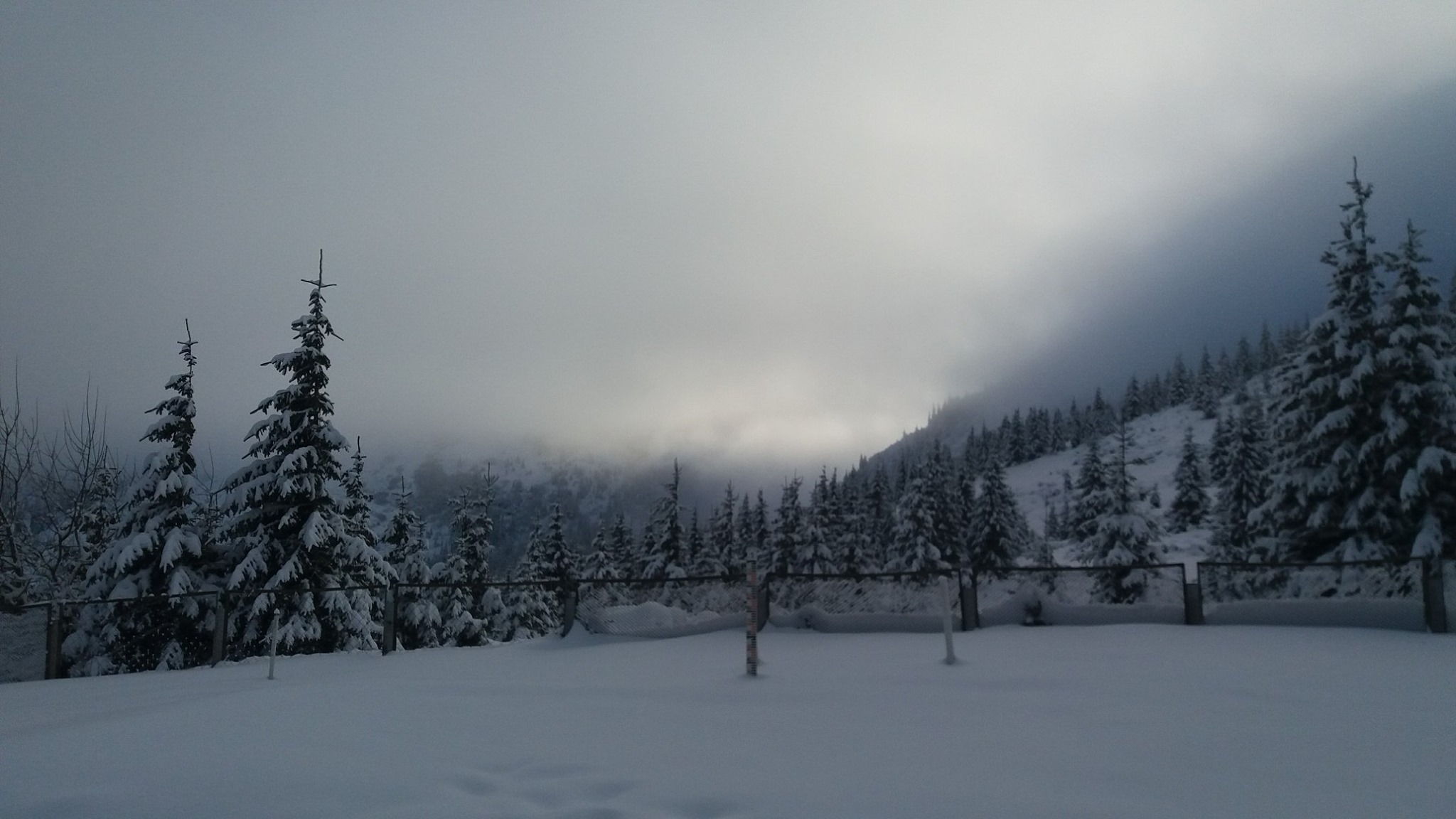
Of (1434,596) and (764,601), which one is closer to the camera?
(1434,596)

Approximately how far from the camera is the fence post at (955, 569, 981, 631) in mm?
14312

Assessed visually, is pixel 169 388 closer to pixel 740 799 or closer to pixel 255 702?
pixel 255 702

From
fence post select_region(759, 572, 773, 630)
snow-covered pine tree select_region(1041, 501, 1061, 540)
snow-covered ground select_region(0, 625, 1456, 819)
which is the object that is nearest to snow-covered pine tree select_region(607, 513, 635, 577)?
fence post select_region(759, 572, 773, 630)

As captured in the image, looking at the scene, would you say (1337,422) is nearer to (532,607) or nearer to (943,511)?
(532,607)

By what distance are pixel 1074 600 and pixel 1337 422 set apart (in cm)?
1222

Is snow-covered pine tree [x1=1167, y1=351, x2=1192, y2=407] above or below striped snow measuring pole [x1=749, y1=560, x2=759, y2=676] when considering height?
above

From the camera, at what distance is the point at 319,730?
7.71 m

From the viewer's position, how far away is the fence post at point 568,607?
15375mm

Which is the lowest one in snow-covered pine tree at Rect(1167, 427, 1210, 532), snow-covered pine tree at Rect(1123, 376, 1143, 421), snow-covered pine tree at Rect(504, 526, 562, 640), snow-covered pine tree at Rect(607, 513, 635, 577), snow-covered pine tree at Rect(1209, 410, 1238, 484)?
snow-covered pine tree at Rect(504, 526, 562, 640)

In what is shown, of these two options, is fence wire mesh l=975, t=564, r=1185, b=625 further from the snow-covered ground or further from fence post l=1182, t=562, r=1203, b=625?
the snow-covered ground

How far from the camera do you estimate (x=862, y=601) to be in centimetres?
1544

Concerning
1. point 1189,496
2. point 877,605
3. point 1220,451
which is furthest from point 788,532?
point 1220,451

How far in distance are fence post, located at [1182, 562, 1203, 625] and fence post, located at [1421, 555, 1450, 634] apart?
288 cm

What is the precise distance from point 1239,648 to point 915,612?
16.6ft
